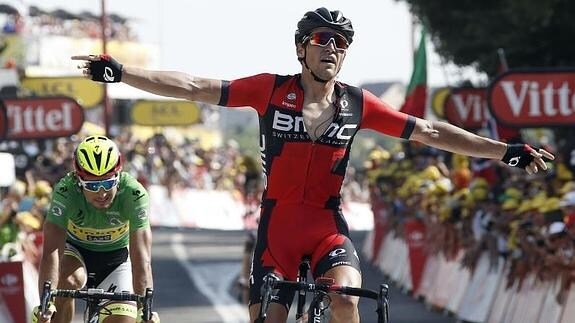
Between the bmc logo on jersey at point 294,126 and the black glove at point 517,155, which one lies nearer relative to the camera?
the bmc logo on jersey at point 294,126

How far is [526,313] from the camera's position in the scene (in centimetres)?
1672

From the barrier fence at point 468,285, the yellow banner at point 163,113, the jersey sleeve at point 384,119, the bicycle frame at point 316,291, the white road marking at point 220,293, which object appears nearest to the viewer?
the bicycle frame at point 316,291

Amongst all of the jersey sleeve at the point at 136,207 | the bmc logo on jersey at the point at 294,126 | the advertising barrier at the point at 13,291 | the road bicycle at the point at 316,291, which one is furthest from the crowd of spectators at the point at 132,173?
the road bicycle at the point at 316,291

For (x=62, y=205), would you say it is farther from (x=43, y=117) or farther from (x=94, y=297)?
(x=43, y=117)

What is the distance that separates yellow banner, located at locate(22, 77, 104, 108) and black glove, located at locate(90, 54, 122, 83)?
27.9 m

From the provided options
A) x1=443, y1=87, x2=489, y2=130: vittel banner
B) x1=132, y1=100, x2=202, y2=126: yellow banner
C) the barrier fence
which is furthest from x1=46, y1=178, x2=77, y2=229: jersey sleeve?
x1=132, y1=100, x2=202, y2=126: yellow banner

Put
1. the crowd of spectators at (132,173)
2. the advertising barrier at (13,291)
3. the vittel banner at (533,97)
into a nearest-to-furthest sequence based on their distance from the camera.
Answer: the vittel banner at (533,97)
the advertising barrier at (13,291)
the crowd of spectators at (132,173)

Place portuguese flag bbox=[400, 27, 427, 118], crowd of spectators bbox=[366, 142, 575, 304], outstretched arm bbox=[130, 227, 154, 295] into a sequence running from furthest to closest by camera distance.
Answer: portuguese flag bbox=[400, 27, 427, 118] → crowd of spectators bbox=[366, 142, 575, 304] → outstretched arm bbox=[130, 227, 154, 295]

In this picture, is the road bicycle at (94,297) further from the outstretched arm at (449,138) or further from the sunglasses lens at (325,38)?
the outstretched arm at (449,138)

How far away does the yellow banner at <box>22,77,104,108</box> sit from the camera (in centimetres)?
3831

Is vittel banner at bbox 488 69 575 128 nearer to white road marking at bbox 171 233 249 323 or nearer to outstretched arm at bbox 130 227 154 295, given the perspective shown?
white road marking at bbox 171 233 249 323

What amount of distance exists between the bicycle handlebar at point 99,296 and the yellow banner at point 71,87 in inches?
1095

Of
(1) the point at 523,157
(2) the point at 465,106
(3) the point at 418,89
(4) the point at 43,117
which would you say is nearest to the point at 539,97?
(2) the point at 465,106

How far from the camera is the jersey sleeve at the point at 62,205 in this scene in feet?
35.3
